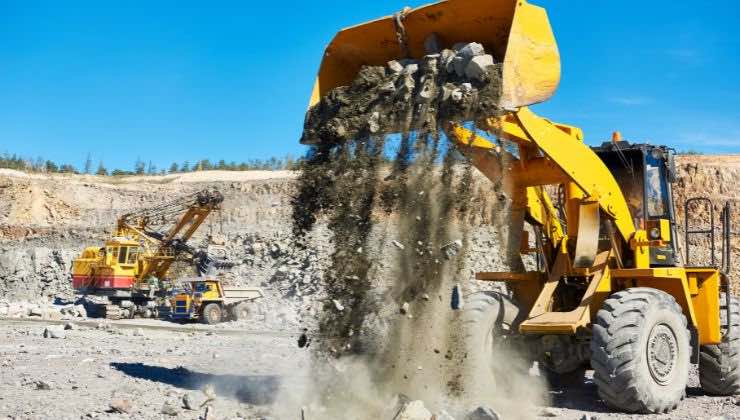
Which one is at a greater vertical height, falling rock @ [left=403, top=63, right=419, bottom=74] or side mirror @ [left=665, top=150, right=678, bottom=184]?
falling rock @ [left=403, top=63, right=419, bottom=74]

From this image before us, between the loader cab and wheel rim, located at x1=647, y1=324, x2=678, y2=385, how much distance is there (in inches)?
44.5

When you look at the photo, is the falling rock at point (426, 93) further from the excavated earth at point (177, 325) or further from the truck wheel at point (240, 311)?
the truck wheel at point (240, 311)

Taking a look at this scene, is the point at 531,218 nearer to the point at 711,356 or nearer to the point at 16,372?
the point at 711,356

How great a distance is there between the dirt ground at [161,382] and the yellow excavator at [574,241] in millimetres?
470

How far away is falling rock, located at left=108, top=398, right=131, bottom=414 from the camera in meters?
6.65

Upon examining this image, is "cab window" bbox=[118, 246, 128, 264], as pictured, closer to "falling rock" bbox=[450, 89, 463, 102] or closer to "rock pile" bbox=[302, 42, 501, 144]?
"rock pile" bbox=[302, 42, 501, 144]

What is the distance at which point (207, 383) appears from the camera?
8625mm

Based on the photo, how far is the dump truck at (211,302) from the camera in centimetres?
2194

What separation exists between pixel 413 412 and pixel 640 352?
2457 millimetres

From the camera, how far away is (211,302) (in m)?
22.0

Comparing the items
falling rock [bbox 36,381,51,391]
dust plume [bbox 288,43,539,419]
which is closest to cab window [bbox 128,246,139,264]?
falling rock [bbox 36,381,51,391]

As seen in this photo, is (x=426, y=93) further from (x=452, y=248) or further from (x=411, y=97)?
(x=452, y=248)

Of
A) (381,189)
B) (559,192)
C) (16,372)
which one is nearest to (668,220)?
(559,192)

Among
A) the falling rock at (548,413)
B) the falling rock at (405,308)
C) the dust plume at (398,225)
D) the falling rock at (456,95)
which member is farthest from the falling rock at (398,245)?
the falling rock at (548,413)
